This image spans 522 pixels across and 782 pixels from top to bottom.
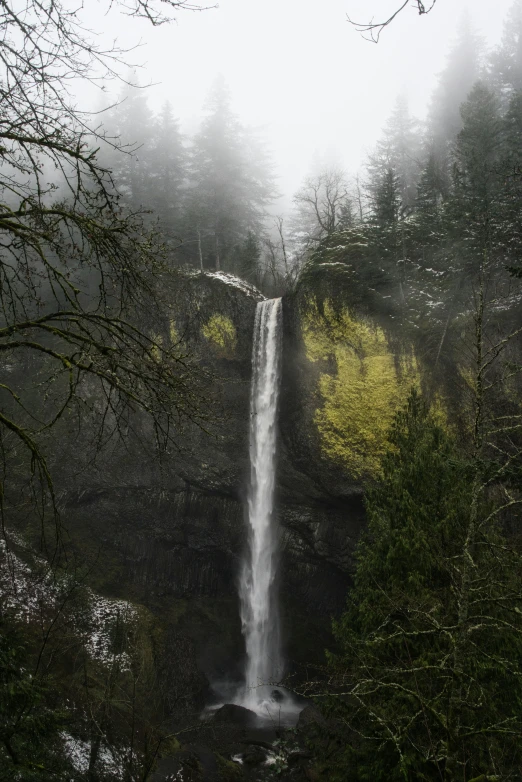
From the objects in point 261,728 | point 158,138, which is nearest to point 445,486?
point 261,728

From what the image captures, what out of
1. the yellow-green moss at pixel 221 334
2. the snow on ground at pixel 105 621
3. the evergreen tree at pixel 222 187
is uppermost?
the evergreen tree at pixel 222 187

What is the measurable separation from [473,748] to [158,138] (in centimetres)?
3611

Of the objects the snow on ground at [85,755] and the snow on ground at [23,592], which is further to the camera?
the snow on ground at [23,592]

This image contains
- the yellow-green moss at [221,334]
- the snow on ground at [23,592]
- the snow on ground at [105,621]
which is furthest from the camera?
the yellow-green moss at [221,334]

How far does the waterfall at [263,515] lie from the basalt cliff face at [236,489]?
44 cm

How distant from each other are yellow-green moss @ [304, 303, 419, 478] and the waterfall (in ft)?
7.00

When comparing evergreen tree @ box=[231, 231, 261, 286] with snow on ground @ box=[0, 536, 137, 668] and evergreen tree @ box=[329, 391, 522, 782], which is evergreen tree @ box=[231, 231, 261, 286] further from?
snow on ground @ box=[0, 536, 137, 668]

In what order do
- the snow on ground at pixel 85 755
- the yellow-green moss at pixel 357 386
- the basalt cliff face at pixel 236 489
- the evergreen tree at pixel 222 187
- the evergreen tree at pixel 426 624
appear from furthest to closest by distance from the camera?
1. the evergreen tree at pixel 222 187
2. the basalt cliff face at pixel 236 489
3. the yellow-green moss at pixel 357 386
4. the snow on ground at pixel 85 755
5. the evergreen tree at pixel 426 624

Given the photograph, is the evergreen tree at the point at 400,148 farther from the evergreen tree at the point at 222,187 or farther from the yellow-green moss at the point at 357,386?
the yellow-green moss at the point at 357,386

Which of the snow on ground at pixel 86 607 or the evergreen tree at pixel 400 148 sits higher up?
the evergreen tree at pixel 400 148

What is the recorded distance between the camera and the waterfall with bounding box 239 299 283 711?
1686 centimetres

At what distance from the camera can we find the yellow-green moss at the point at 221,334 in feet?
63.1

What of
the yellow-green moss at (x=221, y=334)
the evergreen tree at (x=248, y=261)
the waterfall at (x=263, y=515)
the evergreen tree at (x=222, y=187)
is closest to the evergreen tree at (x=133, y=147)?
the evergreen tree at (x=222, y=187)

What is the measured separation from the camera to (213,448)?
742 inches
